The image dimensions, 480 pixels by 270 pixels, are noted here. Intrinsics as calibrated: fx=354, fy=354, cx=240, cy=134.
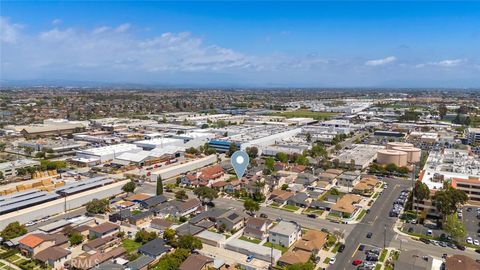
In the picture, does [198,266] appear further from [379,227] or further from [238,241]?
[379,227]

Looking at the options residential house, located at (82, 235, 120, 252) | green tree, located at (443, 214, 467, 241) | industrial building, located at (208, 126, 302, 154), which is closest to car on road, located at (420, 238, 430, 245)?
green tree, located at (443, 214, 467, 241)

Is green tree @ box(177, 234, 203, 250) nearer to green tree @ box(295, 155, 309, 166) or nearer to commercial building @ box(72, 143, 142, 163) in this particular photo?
green tree @ box(295, 155, 309, 166)

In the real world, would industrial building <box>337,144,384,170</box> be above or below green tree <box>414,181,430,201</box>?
below

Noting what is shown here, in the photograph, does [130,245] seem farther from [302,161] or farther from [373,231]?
[302,161]

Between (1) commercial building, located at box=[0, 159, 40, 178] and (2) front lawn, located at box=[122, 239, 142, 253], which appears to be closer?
(2) front lawn, located at box=[122, 239, 142, 253]

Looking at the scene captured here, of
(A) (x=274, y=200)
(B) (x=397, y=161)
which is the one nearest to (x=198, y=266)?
(A) (x=274, y=200)

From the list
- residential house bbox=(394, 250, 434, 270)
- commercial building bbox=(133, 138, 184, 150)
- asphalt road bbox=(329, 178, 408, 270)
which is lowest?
asphalt road bbox=(329, 178, 408, 270)

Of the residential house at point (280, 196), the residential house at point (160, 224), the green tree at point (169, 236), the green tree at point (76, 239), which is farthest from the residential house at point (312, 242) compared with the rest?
the green tree at point (76, 239)
